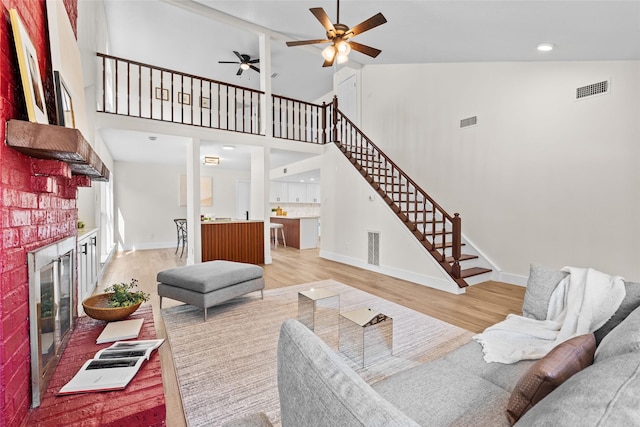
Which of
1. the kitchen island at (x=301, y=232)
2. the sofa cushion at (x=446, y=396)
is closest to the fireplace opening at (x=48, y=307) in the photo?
the sofa cushion at (x=446, y=396)

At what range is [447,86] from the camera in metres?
5.34

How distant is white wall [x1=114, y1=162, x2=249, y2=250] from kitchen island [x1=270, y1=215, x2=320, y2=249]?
302 cm

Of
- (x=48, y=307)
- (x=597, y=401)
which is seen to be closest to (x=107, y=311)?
(x=48, y=307)

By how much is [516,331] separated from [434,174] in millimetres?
4194

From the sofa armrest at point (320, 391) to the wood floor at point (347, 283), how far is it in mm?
1381

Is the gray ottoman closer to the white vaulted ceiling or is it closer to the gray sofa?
the gray sofa

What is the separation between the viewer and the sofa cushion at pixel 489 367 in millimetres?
1341

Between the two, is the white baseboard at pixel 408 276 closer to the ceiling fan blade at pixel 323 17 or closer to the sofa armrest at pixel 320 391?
the ceiling fan blade at pixel 323 17

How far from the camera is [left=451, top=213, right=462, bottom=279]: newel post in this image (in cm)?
412

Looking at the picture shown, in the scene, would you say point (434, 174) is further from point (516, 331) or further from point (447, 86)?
point (516, 331)

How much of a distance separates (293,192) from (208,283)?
28.2 feet

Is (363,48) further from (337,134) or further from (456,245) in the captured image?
(337,134)

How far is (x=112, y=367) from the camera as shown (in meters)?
1.45

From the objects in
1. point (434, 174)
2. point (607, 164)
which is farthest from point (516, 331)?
point (434, 174)
